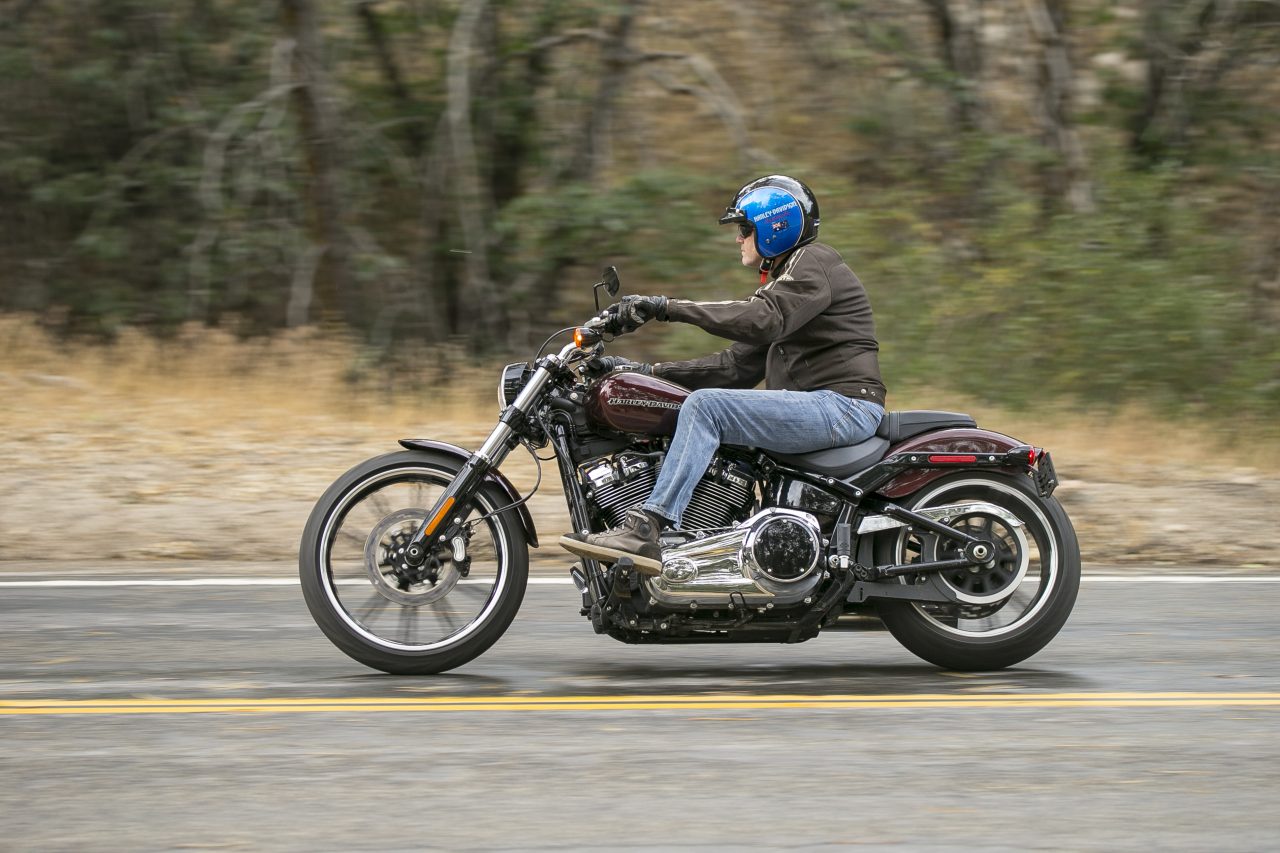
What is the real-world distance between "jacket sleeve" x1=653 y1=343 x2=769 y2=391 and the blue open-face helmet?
0.45 m

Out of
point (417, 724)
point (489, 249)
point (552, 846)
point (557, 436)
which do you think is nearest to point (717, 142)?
point (489, 249)

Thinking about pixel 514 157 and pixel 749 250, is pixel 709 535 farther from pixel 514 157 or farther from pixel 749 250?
pixel 514 157

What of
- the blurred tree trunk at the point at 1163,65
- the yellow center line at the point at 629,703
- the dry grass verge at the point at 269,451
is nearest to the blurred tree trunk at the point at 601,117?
the dry grass verge at the point at 269,451

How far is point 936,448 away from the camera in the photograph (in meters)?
6.43

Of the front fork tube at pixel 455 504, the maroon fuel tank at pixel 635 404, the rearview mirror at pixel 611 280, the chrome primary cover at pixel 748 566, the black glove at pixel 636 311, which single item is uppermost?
the rearview mirror at pixel 611 280

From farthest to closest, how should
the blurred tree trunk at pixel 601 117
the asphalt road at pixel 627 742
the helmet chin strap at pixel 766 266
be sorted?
the blurred tree trunk at pixel 601 117 → the helmet chin strap at pixel 766 266 → the asphalt road at pixel 627 742

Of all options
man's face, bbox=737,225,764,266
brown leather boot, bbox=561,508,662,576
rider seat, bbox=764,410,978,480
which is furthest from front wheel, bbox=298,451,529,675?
man's face, bbox=737,225,764,266

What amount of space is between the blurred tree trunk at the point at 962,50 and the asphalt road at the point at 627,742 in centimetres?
1018

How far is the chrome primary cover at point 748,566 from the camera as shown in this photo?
6184 mm

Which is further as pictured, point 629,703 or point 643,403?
point 643,403

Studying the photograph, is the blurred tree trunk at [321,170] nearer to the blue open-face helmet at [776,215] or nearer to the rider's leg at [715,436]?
the blue open-face helmet at [776,215]

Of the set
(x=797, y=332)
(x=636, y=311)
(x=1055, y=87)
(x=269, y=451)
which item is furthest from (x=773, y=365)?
(x=1055, y=87)

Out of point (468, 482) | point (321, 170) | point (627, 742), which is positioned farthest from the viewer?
point (321, 170)

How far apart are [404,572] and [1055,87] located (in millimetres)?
12482
